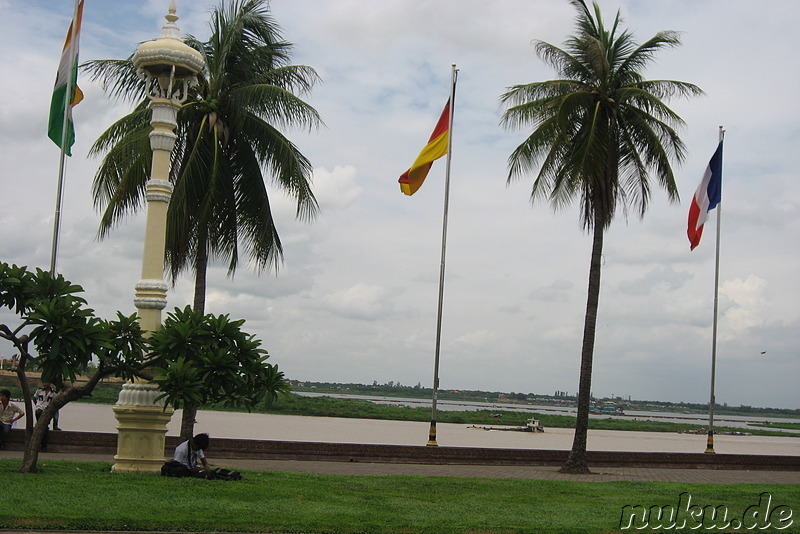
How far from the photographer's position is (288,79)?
68.1ft

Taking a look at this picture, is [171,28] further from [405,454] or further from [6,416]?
[405,454]

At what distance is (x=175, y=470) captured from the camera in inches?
497

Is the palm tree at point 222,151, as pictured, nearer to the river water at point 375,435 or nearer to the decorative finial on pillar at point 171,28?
the decorative finial on pillar at point 171,28

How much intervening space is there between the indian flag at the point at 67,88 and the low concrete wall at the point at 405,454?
614 centimetres

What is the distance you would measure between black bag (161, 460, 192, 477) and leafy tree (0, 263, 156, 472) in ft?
4.60

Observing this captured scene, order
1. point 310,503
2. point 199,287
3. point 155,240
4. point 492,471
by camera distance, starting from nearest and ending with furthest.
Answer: point 310,503
point 155,240
point 199,287
point 492,471

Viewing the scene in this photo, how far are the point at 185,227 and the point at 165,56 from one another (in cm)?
640

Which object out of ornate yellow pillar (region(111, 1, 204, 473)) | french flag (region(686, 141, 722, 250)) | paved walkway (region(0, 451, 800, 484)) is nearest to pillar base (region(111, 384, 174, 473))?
ornate yellow pillar (region(111, 1, 204, 473))

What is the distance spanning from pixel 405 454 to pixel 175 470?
947 centimetres

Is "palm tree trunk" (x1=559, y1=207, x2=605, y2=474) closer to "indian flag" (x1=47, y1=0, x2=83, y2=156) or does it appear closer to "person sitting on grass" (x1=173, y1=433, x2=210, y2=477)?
"person sitting on grass" (x1=173, y1=433, x2=210, y2=477)

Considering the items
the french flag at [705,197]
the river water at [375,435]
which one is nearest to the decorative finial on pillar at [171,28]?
the french flag at [705,197]

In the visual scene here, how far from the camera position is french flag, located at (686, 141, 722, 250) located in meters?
25.6

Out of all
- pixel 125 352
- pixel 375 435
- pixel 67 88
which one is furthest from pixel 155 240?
pixel 375 435

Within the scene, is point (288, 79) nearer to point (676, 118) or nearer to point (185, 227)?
point (185, 227)
